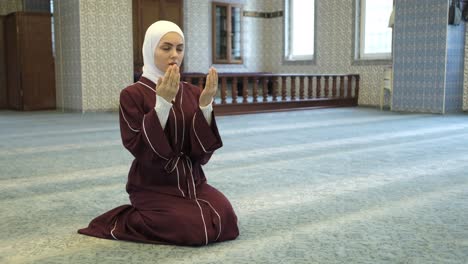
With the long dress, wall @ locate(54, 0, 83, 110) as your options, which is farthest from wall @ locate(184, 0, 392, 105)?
the long dress

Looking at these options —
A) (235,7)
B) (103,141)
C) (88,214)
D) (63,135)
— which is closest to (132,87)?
(88,214)

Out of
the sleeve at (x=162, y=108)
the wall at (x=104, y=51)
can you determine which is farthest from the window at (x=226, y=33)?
the sleeve at (x=162, y=108)

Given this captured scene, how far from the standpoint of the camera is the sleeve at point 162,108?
207 centimetres

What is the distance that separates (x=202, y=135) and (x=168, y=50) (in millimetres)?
371

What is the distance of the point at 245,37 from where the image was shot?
1272cm

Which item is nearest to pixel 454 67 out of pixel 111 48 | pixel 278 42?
pixel 278 42

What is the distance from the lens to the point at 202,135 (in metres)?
2.22

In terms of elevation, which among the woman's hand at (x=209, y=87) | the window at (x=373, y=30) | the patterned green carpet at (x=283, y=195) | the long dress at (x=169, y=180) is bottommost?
the patterned green carpet at (x=283, y=195)

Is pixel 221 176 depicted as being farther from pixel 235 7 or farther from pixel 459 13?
pixel 235 7

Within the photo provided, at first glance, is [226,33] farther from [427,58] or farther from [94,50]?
[427,58]

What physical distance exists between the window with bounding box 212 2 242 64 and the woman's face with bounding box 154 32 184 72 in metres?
10.1

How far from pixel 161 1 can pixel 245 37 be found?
2.44 metres

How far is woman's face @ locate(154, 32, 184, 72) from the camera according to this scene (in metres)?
2.19

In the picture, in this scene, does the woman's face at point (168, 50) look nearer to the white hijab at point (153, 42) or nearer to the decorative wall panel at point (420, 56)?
the white hijab at point (153, 42)
